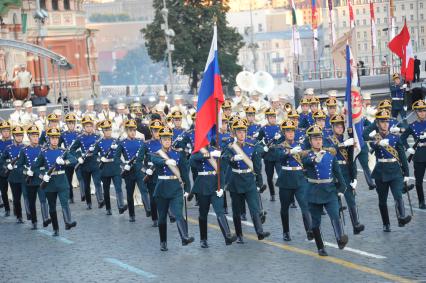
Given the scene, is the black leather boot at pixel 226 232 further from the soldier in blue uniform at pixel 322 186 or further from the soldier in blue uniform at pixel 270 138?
the soldier in blue uniform at pixel 270 138

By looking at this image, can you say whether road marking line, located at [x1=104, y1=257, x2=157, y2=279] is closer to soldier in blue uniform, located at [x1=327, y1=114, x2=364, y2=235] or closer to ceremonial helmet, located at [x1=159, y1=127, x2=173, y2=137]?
ceremonial helmet, located at [x1=159, y1=127, x2=173, y2=137]

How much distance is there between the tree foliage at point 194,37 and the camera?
68.1m

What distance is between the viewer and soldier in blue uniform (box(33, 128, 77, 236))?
20.4 metres

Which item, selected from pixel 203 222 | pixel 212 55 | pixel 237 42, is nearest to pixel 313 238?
pixel 203 222

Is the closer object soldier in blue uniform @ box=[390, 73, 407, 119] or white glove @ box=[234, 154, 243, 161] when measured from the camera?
white glove @ box=[234, 154, 243, 161]

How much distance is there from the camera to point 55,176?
2050cm

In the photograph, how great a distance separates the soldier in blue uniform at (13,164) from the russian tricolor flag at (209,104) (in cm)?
508

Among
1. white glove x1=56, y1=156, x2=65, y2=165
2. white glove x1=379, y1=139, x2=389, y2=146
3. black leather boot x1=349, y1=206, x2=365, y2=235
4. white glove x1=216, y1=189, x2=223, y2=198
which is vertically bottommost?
black leather boot x1=349, y1=206, x2=365, y2=235

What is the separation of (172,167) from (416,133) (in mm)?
4571

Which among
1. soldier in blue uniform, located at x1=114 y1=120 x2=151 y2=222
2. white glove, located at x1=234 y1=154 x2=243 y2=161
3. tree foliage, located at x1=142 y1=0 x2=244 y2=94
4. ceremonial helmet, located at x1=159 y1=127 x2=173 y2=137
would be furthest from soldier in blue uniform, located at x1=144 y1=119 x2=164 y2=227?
tree foliage, located at x1=142 y1=0 x2=244 y2=94

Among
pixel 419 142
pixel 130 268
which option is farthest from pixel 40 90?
pixel 130 268

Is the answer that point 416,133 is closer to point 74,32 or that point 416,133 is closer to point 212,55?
point 212,55

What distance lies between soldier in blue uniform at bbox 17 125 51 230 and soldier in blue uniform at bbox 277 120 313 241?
4481 millimetres

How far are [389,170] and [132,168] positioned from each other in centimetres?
507
